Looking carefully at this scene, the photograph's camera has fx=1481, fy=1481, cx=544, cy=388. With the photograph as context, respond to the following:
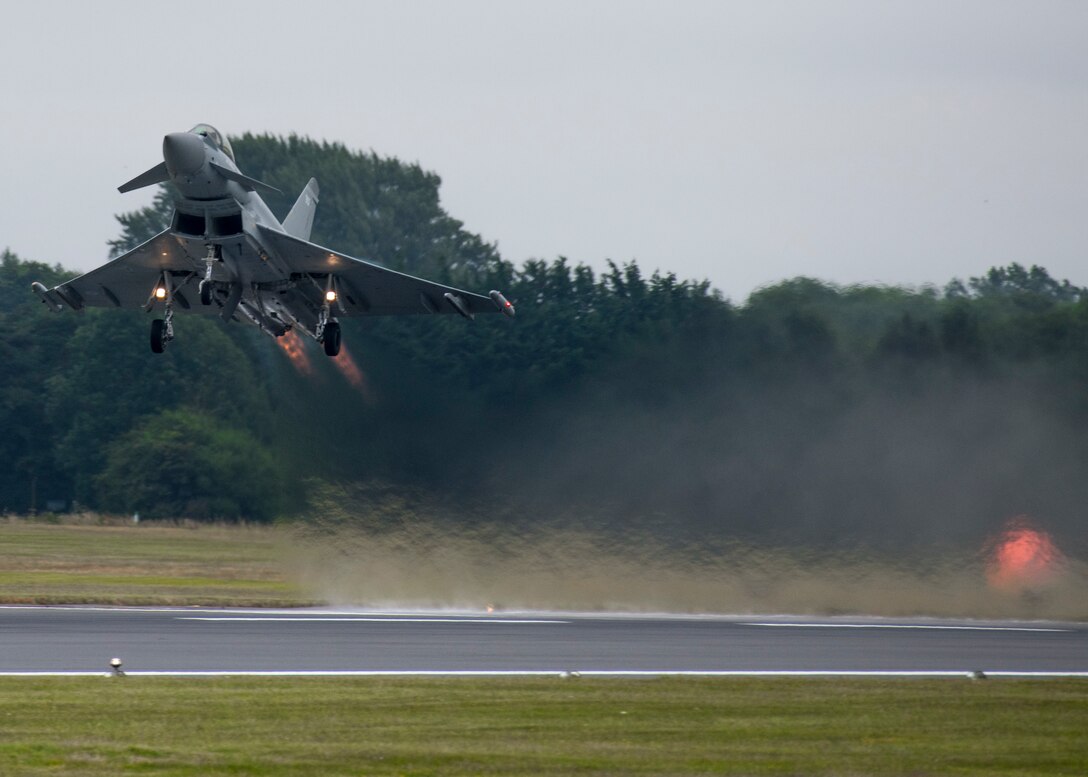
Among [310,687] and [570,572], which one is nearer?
[310,687]

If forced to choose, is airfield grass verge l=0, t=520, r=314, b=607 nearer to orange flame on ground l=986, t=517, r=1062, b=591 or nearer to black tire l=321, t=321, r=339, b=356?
black tire l=321, t=321, r=339, b=356

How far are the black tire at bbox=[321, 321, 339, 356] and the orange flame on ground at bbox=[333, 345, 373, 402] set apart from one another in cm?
101

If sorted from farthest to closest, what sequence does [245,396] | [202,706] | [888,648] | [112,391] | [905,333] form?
[112,391] < [245,396] < [905,333] < [888,648] < [202,706]

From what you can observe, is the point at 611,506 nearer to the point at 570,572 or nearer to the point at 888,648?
the point at 570,572

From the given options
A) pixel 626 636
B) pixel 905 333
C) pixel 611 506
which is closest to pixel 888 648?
pixel 626 636

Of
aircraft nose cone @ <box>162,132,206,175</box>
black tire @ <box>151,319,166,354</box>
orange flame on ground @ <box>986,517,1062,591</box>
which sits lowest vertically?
orange flame on ground @ <box>986,517,1062,591</box>

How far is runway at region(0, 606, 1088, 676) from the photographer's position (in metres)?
20.0

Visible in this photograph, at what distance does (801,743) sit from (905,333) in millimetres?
17138

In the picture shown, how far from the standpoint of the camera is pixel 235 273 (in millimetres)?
28031

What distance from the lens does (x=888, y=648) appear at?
23109 millimetres

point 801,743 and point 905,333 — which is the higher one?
point 905,333

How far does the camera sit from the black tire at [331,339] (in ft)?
95.1

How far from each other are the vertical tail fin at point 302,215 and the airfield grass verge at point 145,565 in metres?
6.39

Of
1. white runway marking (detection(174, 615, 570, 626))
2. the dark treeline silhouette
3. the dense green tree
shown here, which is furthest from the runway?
the dense green tree
